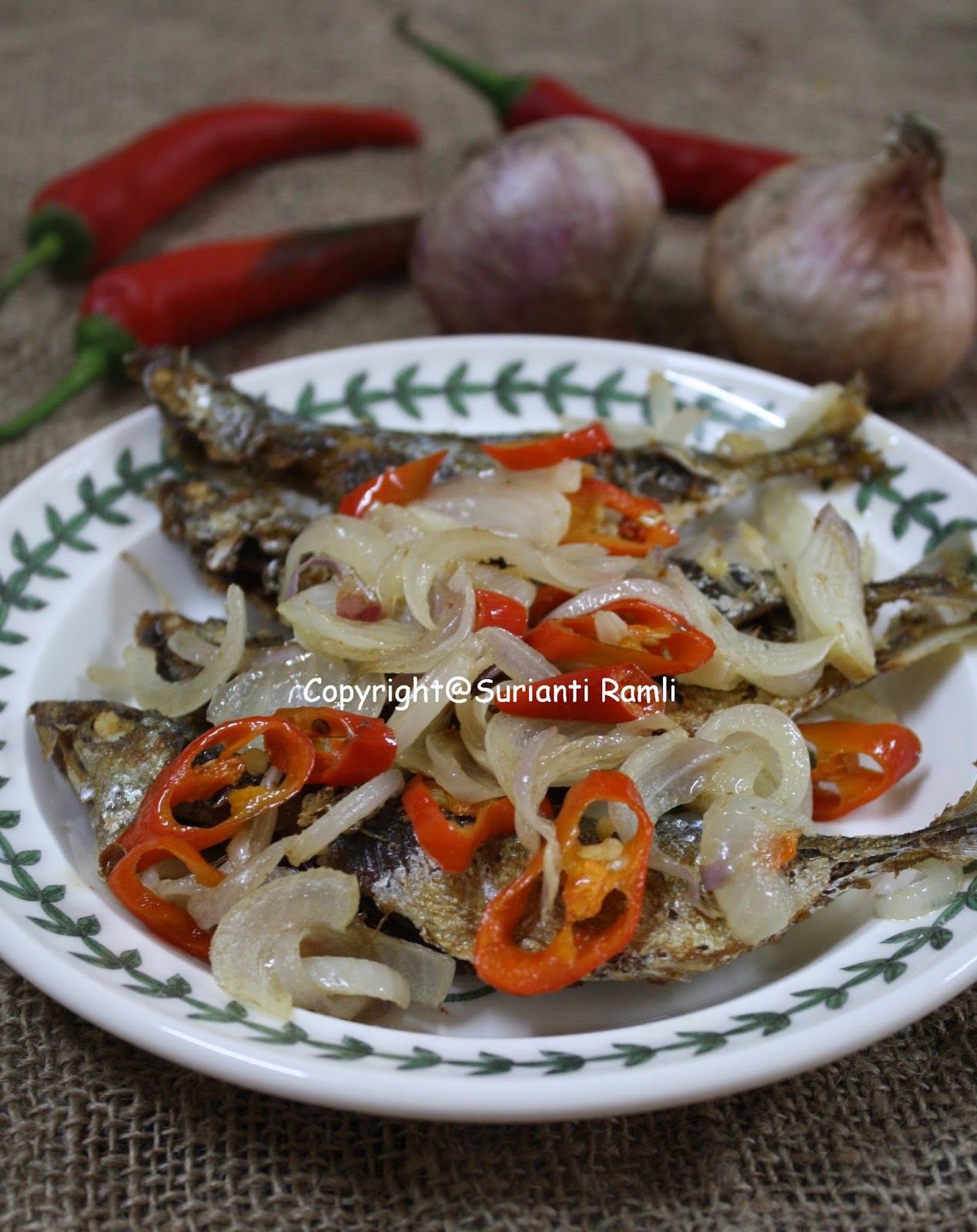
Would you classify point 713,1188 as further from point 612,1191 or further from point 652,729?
point 652,729

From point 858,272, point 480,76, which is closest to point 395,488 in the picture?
point 858,272

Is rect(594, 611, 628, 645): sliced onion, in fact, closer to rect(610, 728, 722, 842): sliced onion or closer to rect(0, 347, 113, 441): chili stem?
rect(610, 728, 722, 842): sliced onion

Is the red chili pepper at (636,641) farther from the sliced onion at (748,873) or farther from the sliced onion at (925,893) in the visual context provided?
the sliced onion at (925,893)

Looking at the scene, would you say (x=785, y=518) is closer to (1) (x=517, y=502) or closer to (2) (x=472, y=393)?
(1) (x=517, y=502)

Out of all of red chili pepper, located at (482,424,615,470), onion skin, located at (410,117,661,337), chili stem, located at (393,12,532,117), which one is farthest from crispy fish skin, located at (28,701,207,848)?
chili stem, located at (393,12,532,117)

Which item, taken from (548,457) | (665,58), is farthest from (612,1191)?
(665,58)

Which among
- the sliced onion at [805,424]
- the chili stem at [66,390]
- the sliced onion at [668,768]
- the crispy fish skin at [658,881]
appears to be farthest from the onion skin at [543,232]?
the crispy fish skin at [658,881]

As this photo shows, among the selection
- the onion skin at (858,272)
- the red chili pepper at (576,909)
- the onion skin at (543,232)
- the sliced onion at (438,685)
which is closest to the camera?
the red chili pepper at (576,909)
